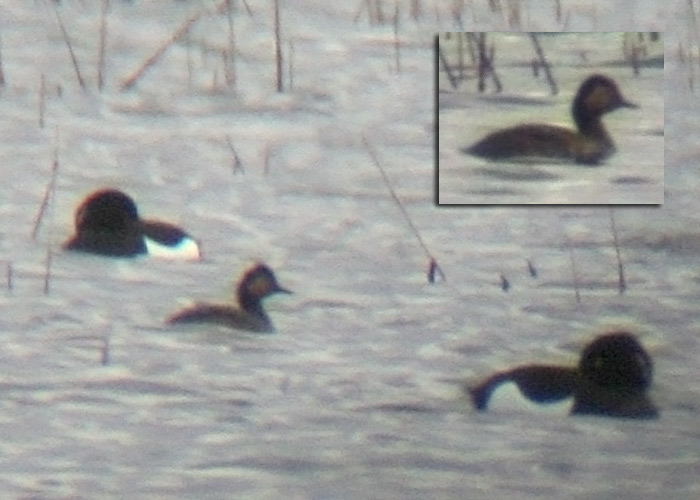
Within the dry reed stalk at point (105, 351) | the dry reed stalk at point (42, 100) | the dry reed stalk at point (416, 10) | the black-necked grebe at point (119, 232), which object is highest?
the dry reed stalk at point (416, 10)

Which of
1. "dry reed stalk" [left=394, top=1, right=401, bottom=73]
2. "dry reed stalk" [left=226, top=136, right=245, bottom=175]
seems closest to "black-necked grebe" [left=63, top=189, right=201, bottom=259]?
"dry reed stalk" [left=226, top=136, right=245, bottom=175]

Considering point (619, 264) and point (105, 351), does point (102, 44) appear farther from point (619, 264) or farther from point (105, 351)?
point (619, 264)

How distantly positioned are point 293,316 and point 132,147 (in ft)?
0.94

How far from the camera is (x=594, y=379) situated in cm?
144

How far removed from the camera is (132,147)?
→ 139 centimetres

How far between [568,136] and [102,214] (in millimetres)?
579

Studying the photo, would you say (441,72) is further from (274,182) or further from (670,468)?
(670,468)

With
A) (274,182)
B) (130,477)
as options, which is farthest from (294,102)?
(130,477)

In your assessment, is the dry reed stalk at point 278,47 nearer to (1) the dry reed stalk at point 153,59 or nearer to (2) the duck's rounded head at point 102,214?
(1) the dry reed stalk at point 153,59

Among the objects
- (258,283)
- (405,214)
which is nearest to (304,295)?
(258,283)

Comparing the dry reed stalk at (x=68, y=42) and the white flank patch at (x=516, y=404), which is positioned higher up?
the dry reed stalk at (x=68, y=42)

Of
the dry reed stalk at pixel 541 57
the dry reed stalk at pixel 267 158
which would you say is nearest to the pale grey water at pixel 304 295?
the dry reed stalk at pixel 267 158

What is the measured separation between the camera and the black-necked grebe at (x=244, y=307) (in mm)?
1409

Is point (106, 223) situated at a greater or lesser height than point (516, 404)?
greater
